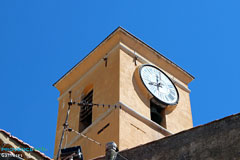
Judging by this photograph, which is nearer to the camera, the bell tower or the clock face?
the bell tower

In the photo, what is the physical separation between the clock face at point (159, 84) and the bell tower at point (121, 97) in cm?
4

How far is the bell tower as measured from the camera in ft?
62.0

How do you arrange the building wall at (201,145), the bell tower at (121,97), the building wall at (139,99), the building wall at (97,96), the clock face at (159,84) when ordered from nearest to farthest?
1. the building wall at (201,145)
2. the building wall at (97,96)
3. the bell tower at (121,97)
4. the building wall at (139,99)
5. the clock face at (159,84)

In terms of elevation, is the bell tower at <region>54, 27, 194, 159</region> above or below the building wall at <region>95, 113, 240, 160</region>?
above

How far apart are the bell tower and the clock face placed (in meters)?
0.04

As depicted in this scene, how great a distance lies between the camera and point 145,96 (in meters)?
20.4

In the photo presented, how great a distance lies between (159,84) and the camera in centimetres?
2119

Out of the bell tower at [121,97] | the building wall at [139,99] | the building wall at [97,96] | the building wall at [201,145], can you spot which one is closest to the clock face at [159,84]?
the bell tower at [121,97]

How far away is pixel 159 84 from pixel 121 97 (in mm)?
2225

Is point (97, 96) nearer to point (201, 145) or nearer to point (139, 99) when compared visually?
point (139, 99)

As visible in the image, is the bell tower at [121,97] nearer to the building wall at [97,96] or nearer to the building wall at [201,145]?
the building wall at [97,96]

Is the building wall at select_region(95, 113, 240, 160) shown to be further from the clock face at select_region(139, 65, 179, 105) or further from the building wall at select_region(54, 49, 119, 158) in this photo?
the clock face at select_region(139, 65, 179, 105)

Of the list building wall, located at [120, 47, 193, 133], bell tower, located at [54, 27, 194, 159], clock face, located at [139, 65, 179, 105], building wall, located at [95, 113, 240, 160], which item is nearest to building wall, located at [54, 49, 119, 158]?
bell tower, located at [54, 27, 194, 159]

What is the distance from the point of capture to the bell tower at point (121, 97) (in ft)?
62.0
